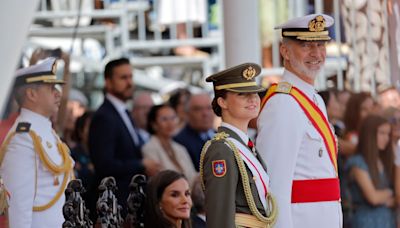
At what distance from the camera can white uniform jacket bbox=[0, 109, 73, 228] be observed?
7.61 m

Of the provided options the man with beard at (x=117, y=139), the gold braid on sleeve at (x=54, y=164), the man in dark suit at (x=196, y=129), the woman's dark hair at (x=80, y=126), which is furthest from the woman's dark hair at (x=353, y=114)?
the gold braid on sleeve at (x=54, y=164)

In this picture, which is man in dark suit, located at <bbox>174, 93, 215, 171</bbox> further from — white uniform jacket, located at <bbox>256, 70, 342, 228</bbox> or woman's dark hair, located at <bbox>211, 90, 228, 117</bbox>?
woman's dark hair, located at <bbox>211, 90, 228, 117</bbox>

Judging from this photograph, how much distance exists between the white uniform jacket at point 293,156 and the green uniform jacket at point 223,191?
0.90 feet

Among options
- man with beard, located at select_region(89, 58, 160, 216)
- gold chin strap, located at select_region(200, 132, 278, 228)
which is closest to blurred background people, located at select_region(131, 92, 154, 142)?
man with beard, located at select_region(89, 58, 160, 216)

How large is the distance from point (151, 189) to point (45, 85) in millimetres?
840

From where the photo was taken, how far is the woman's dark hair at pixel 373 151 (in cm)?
1105

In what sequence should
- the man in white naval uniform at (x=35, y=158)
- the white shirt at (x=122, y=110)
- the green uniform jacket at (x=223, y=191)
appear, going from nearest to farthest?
the green uniform jacket at (x=223, y=191), the man in white naval uniform at (x=35, y=158), the white shirt at (x=122, y=110)

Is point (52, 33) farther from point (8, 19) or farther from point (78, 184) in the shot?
point (8, 19)

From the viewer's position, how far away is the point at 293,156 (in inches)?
285

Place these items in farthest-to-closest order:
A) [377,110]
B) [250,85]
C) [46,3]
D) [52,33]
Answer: [46,3] → [52,33] → [377,110] → [250,85]

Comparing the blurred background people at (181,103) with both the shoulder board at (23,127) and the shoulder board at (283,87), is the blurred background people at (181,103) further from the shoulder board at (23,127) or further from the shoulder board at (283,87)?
the shoulder board at (283,87)

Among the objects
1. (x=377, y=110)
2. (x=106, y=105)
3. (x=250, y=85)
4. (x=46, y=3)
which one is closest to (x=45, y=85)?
(x=250, y=85)

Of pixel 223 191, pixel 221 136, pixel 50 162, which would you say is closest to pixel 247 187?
pixel 223 191

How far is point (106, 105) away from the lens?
10.2 m
